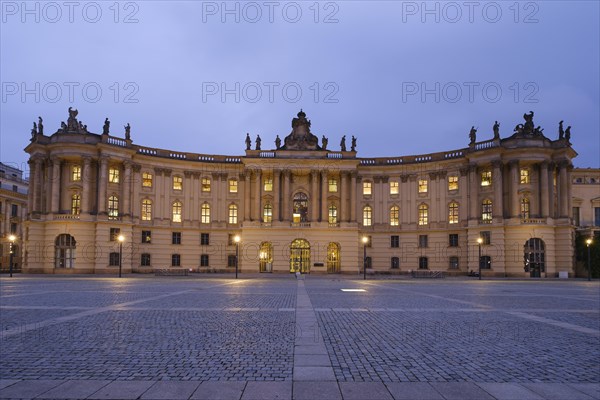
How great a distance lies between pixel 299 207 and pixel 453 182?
22.2m

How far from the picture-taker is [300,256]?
66250 millimetres

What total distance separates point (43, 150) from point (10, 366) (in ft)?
196

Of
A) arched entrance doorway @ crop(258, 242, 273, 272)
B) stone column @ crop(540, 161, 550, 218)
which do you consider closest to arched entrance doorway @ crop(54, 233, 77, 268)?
arched entrance doorway @ crop(258, 242, 273, 272)

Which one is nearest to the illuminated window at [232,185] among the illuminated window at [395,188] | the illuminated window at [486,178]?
the illuminated window at [395,188]

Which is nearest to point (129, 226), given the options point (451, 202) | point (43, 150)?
point (43, 150)

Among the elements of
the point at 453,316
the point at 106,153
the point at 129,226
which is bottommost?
the point at 453,316

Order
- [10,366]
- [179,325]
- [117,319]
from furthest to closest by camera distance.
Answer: [117,319] < [179,325] < [10,366]

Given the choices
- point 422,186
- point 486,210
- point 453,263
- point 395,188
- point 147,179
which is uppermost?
point 147,179

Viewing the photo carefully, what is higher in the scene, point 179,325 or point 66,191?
point 66,191

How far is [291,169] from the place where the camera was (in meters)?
66.8

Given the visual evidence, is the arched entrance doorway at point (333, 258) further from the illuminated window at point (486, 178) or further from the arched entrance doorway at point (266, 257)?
the illuminated window at point (486, 178)

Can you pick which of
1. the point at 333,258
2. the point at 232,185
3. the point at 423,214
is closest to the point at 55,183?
the point at 232,185

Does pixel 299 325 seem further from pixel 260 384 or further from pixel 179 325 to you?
pixel 260 384

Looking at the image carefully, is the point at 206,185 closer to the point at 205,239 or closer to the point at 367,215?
the point at 205,239
